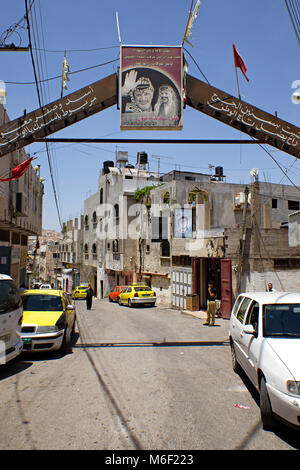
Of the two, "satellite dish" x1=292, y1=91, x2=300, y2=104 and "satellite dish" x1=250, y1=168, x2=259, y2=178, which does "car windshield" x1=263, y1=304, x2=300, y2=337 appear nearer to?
"satellite dish" x1=292, y1=91, x2=300, y2=104

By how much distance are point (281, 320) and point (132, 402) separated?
285 cm

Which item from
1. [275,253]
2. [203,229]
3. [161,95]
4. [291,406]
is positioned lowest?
[291,406]

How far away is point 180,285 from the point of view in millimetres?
24188

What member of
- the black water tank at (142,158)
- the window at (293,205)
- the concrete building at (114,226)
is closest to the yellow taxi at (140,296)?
the concrete building at (114,226)

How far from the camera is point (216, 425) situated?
16.7 ft

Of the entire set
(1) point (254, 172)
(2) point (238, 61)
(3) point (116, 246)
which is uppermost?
(2) point (238, 61)

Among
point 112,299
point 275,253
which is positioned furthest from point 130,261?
point 275,253

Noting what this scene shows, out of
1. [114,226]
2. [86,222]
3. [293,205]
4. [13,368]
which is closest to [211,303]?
[13,368]

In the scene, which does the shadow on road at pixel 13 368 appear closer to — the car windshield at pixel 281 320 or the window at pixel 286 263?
the car windshield at pixel 281 320

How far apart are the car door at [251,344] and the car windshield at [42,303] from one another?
18.7ft

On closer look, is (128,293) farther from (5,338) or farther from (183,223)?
(5,338)

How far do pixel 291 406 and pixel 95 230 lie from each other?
46.5 meters

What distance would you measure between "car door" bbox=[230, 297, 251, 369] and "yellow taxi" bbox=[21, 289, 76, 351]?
4.40 meters
